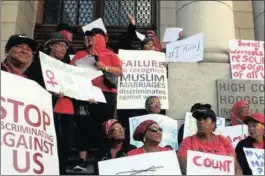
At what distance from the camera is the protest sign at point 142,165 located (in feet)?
15.6

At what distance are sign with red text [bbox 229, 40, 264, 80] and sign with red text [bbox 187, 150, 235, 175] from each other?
452cm

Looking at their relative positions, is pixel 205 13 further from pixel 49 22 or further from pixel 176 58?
pixel 49 22

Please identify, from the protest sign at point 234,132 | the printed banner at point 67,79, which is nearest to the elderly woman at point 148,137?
the printed banner at point 67,79

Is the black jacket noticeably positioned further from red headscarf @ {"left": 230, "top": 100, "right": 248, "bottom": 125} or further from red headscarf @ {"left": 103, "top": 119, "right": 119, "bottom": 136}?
red headscarf @ {"left": 230, "top": 100, "right": 248, "bottom": 125}

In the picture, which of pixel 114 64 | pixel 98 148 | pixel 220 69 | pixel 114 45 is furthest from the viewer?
pixel 114 45

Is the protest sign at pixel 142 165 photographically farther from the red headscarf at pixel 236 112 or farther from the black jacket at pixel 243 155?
the red headscarf at pixel 236 112

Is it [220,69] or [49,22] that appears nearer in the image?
[220,69]

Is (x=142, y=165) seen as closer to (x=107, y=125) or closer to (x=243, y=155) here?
(x=107, y=125)

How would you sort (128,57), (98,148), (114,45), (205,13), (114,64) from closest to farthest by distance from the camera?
1. (98,148)
2. (114,64)
3. (128,57)
4. (205,13)
5. (114,45)

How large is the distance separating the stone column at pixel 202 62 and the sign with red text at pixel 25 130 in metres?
4.29

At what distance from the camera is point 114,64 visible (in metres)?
7.57

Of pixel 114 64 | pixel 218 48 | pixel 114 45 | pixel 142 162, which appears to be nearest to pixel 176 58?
pixel 218 48

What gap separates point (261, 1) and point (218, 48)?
376cm

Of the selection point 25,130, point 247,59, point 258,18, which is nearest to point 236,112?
point 247,59
